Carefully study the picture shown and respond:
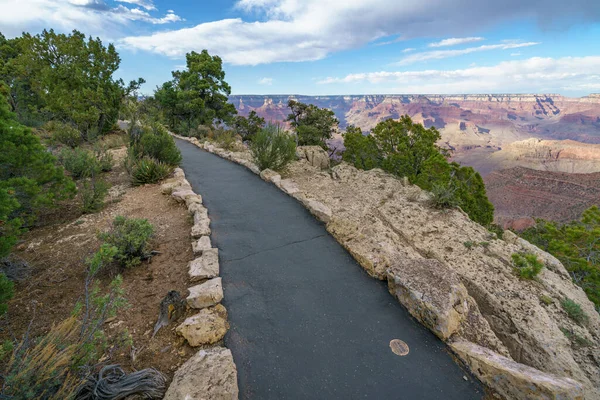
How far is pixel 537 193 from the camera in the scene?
5062 centimetres

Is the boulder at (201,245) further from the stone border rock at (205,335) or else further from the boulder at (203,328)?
the boulder at (203,328)

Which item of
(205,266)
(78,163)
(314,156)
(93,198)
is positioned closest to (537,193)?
(314,156)

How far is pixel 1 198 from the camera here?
10.0ft

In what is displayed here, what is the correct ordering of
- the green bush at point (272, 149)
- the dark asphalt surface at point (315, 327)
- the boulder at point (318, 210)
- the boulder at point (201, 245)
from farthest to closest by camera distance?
the green bush at point (272, 149)
the boulder at point (318, 210)
the boulder at point (201, 245)
the dark asphalt surface at point (315, 327)

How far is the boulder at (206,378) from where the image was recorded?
7.47 feet

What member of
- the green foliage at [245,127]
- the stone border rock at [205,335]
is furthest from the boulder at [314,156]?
the stone border rock at [205,335]

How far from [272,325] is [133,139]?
9.48 m

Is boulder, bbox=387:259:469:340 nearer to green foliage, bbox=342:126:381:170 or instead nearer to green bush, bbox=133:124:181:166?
green bush, bbox=133:124:181:166

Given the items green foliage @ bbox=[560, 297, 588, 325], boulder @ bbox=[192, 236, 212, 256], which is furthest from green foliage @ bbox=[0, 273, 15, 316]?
green foliage @ bbox=[560, 297, 588, 325]

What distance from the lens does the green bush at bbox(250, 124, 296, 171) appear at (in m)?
9.20

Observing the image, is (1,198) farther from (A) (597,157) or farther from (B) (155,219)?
(A) (597,157)

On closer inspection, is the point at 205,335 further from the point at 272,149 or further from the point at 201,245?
the point at 272,149

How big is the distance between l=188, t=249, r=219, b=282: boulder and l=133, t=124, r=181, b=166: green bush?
6.45 m

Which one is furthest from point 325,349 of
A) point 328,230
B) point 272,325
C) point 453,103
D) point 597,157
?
point 453,103
